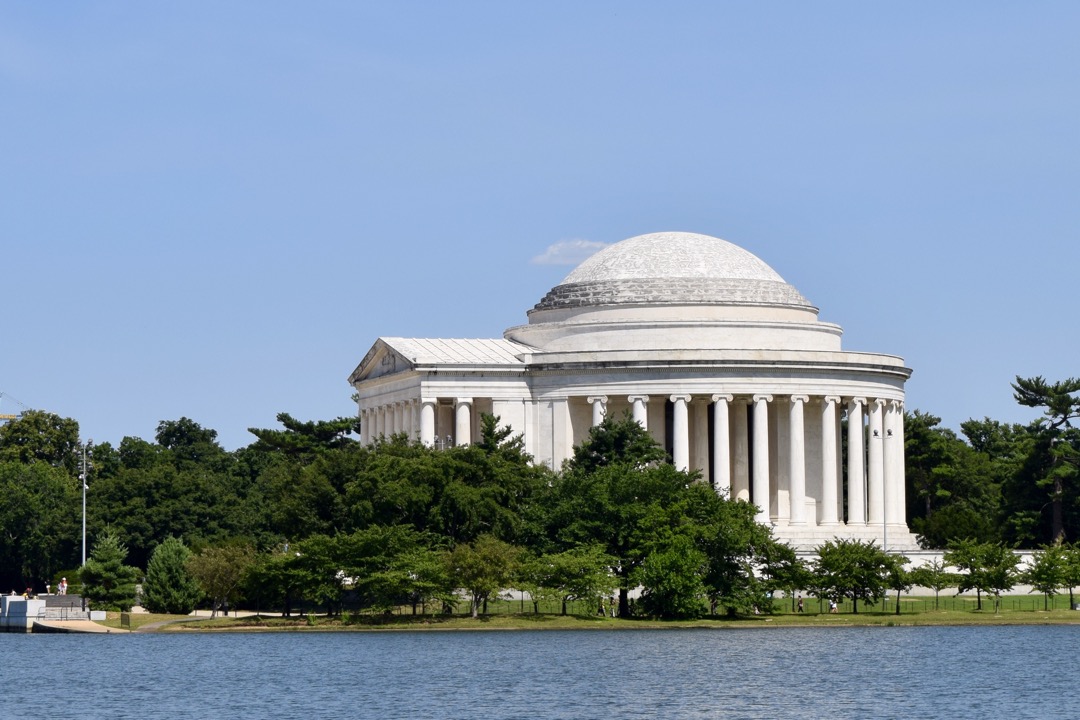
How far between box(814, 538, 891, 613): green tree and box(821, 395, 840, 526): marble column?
2694 cm

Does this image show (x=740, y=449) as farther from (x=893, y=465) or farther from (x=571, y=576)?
(x=571, y=576)

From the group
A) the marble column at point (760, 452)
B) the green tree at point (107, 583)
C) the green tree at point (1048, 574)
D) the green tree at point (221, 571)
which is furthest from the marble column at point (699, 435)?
the green tree at point (107, 583)

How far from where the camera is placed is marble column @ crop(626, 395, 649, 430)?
157 meters

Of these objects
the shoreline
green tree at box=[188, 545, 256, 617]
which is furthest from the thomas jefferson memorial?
the shoreline

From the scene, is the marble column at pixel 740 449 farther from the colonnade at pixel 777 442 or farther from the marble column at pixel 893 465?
the marble column at pixel 893 465

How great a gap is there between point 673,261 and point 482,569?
1733 inches

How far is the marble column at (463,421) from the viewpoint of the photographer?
158 m


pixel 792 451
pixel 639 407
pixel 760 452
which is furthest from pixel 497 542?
pixel 792 451

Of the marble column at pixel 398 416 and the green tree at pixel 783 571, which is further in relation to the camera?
the marble column at pixel 398 416

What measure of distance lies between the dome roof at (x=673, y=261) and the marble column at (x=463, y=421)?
13129 mm

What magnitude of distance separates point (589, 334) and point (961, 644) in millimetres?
50492

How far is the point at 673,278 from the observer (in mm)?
164375

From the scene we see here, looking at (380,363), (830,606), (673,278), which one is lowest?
(830,606)

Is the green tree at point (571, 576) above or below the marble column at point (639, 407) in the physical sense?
below
